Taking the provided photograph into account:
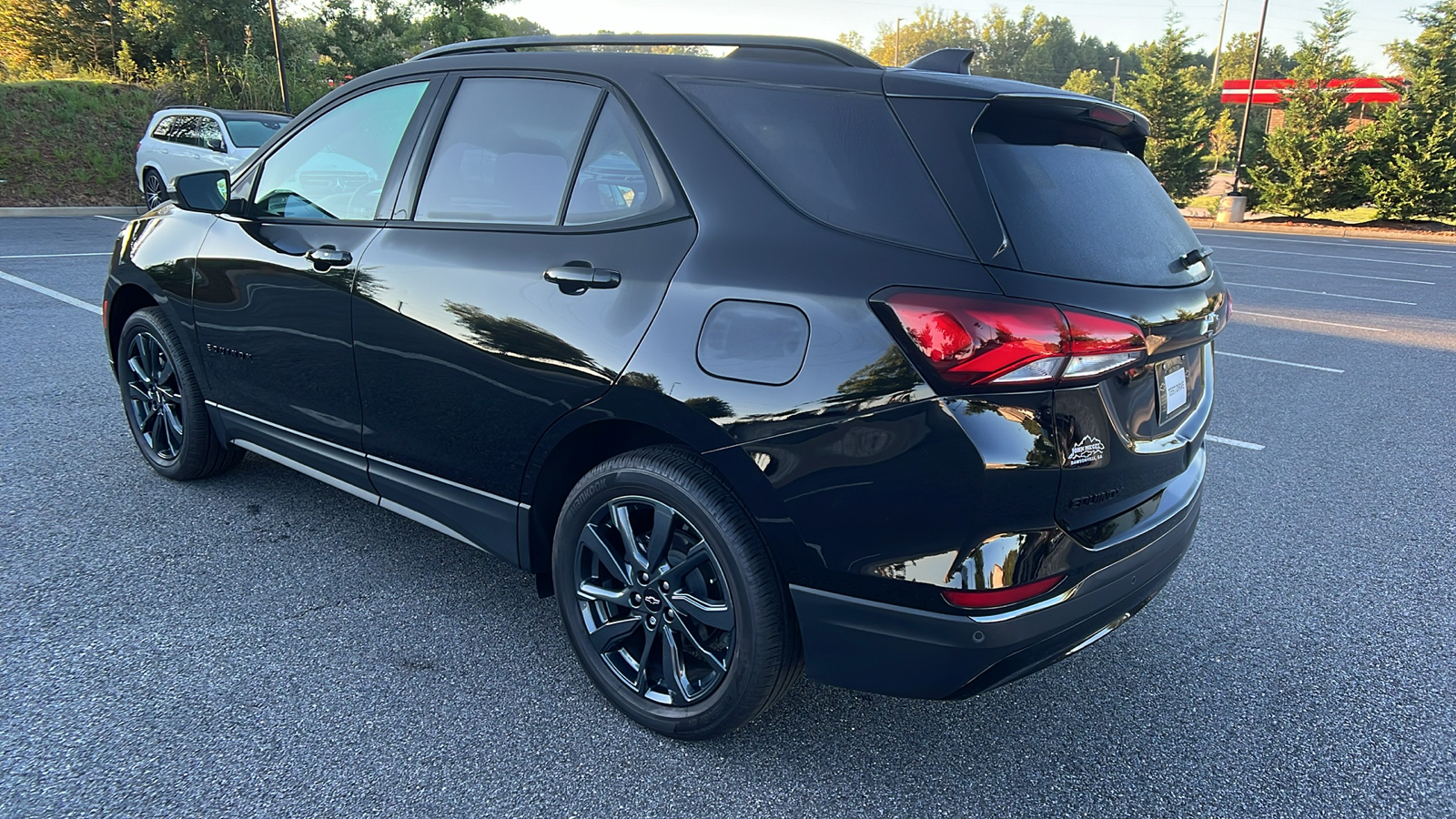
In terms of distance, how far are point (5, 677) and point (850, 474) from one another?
253 cm

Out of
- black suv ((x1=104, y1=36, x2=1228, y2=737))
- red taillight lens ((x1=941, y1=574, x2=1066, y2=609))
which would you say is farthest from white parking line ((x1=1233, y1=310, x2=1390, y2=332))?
red taillight lens ((x1=941, y1=574, x2=1066, y2=609))

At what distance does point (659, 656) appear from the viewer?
2.53 m

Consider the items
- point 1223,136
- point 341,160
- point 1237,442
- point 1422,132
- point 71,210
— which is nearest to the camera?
point 341,160

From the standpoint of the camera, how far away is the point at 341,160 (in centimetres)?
330

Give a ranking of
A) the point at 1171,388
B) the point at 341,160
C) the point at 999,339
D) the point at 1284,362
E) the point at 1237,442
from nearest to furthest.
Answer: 1. the point at 999,339
2. the point at 1171,388
3. the point at 341,160
4. the point at 1237,442
5. the point at 1284,362

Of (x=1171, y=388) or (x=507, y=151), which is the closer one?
(x=1171, y=388)

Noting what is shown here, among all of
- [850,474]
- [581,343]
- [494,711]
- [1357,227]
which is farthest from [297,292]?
[1357,227]

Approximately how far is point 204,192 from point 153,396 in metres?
1.04

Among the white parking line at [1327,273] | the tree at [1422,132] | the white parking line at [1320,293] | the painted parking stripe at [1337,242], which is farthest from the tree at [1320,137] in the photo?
the white parking line at [1320,293]

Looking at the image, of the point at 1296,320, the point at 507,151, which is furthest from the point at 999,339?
the point at 1296,320

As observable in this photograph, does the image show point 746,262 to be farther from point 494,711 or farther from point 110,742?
point 110,742

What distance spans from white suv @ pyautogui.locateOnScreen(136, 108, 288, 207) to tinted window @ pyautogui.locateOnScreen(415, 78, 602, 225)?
516 inches

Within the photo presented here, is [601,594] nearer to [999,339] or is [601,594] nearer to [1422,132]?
[999,339]

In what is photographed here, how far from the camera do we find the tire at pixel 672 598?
222 cm
